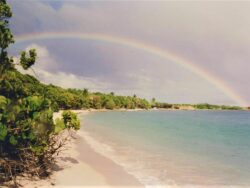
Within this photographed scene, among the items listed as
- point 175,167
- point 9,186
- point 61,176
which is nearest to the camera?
point 9,186

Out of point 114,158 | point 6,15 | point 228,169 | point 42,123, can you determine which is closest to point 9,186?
point 42,123

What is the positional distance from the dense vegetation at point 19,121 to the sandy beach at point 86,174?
2.83 feet

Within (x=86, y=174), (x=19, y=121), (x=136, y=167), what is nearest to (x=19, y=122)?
(x=19, y=121)

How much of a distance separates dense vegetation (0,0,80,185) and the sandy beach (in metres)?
0.86

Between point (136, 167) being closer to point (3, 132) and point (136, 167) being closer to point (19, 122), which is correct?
point (19, 122)

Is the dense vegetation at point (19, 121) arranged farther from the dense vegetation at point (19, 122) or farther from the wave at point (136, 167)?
the wave at point (136, 167)

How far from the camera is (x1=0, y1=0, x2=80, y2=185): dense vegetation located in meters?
13.0

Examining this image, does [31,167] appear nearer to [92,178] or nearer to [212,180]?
[92,178]

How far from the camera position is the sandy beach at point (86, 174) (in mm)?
14211

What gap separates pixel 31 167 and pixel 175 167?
32.0 ft

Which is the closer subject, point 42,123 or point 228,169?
point 42,123

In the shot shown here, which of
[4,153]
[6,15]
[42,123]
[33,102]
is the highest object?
[6,15]

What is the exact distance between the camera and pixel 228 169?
2230 centimetres

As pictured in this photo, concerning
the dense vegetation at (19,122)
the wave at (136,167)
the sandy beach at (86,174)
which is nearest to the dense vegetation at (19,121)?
the dense vegetation at (19,122)
